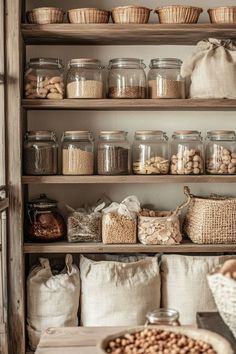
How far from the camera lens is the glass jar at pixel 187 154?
3.15 meters

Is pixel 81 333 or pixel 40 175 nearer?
pixel 81 333

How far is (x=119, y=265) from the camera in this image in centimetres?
314

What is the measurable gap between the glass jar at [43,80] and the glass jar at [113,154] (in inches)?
12.7

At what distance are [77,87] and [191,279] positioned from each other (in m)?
1.14

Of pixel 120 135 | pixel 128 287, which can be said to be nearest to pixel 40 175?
pixel 120 135

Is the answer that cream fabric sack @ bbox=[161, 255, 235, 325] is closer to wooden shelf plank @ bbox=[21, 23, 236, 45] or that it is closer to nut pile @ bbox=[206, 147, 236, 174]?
nut pile @ bbox=[206, 147, 236, 174]

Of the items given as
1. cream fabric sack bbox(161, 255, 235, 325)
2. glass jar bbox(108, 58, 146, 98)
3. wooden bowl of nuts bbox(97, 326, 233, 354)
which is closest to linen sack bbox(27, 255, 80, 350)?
cream fabric sack bbox(161, 255, 235, 325)

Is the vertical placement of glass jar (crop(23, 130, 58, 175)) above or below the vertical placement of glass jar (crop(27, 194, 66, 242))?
above

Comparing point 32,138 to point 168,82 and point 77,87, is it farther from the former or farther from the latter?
point 168,82

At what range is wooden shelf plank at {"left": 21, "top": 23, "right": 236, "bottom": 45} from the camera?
3.08 metres

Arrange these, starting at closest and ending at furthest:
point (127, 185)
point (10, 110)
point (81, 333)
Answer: point (81, 333) → point (10, 110) → point (127, 185)

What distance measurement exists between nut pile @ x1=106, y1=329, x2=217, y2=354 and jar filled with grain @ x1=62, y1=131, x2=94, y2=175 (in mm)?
1492

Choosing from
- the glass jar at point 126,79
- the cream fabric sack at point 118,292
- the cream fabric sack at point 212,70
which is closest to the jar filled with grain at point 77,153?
the glass jar at point 126,79

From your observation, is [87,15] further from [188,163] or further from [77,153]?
[188,163]
